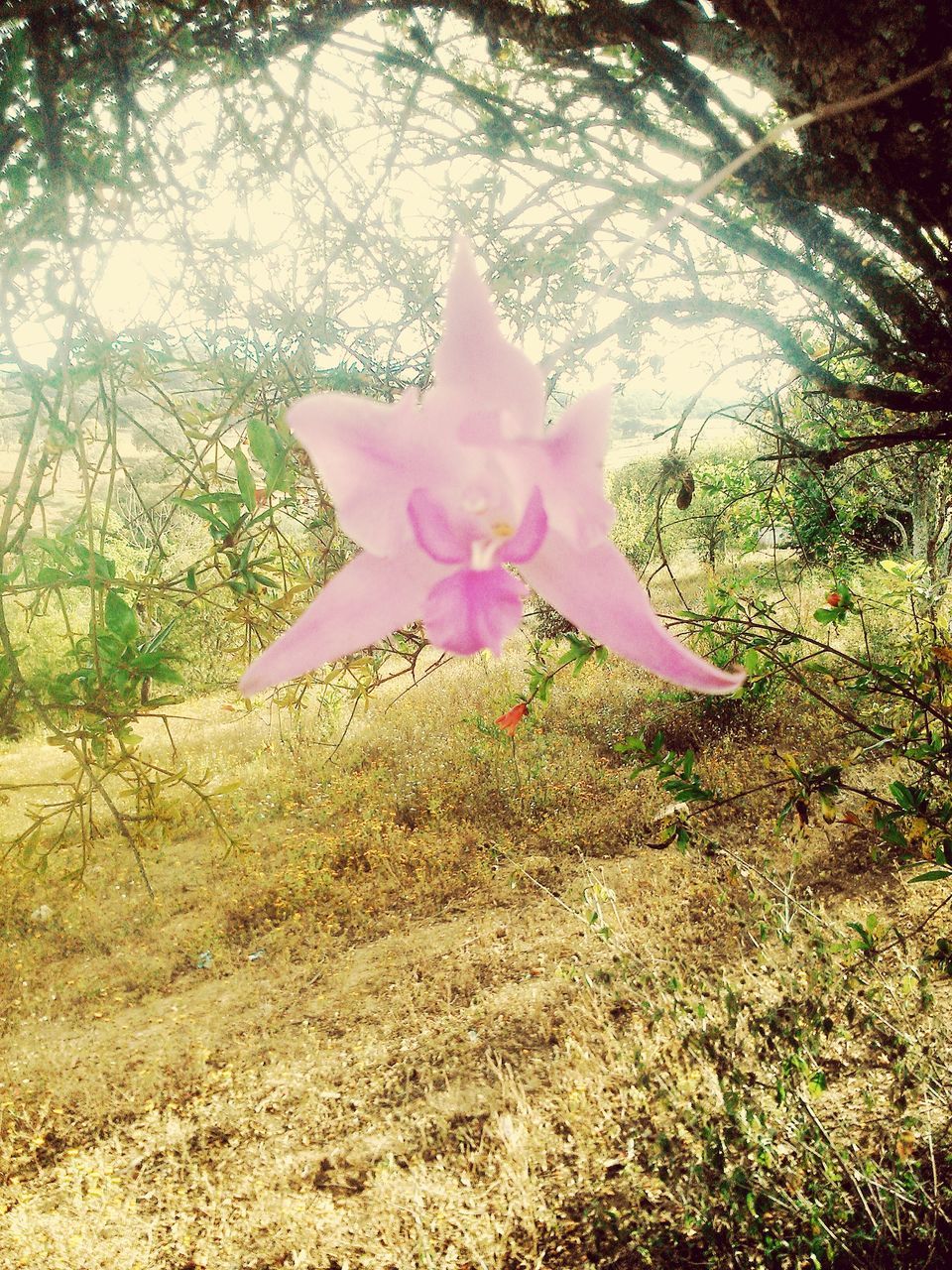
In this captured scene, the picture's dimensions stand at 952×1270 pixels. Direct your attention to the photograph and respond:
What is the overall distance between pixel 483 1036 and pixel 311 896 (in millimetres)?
1574

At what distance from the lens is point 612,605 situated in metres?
0.20

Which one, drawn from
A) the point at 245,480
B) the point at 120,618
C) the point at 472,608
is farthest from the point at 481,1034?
the point at 472,608

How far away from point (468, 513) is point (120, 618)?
74 centimetres

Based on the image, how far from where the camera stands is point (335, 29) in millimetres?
721

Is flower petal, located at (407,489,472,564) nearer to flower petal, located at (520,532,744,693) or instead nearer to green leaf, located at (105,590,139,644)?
flower petal, located at (520,532,744,693)

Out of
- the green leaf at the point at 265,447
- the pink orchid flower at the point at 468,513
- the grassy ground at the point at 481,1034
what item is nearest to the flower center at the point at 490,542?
the pink orchid flower at the point at 468,513

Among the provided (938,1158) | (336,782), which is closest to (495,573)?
(938,1158)

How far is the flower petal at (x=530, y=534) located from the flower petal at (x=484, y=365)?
19 millimetres

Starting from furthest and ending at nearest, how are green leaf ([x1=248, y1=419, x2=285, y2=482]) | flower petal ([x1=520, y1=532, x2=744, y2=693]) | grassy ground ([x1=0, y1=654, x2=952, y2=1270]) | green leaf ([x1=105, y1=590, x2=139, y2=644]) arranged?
grassy ground ([x1=0, y1=654, x2=952, y2=1270]) < green leaf ([x1=105, y1=590, x2=139, y2=644]) < green leaf ([x1=248, y1=419, x2=285, y2=482]) < flower petal ([x1=520, y1=532, x2=744, y2=693])

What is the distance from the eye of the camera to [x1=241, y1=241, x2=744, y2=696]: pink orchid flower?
195mm

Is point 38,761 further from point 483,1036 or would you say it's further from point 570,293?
point 570,293

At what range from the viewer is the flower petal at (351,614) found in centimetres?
20

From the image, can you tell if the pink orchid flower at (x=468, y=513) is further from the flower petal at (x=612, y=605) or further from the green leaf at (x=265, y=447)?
the green leaf at (x=265, y=447)

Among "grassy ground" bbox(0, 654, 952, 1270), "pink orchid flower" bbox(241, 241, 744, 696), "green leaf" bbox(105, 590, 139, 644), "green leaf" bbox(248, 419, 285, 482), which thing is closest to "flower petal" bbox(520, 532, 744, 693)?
"pink orchid flower" bbox(241, 241, 744, 696)
